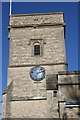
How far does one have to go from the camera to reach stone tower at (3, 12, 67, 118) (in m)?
28.2

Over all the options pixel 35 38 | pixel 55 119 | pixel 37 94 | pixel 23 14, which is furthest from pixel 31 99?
pixel 23 14

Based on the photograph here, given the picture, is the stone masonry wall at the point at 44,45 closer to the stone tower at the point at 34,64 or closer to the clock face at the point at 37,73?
the stone tower at the point at 34,64

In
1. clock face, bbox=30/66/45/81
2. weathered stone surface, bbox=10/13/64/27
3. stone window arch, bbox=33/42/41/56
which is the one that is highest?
weathered stone surface, bbox=10/13/64/27

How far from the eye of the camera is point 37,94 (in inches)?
1149

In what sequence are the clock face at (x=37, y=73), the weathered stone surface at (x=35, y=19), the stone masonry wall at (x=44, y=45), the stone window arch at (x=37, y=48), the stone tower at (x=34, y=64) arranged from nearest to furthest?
1. the stone tower at (x=34, y=64)
2. the clock face at (x=37, y=73)
3. the stone masonry wall at (x=44, y=45)
4. the stone window arch at (x=37, y=48)
5. the weathered stone surface at (x=35, y=19)

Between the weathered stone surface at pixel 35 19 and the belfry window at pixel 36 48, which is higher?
the weathered stone surface at pixel 35 19

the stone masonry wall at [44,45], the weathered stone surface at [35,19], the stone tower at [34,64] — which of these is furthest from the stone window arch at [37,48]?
the weathered stone surface at [35,19]

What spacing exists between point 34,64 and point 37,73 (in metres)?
0.88

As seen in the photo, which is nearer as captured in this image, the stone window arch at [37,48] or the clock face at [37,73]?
the clock face at [37,73]

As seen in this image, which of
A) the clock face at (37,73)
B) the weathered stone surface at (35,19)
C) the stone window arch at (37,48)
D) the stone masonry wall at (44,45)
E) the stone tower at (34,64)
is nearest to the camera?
the stone tower at (34,64)

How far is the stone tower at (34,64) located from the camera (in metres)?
28.2

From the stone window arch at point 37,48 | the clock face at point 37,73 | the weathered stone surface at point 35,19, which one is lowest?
the clock face at point 37,73

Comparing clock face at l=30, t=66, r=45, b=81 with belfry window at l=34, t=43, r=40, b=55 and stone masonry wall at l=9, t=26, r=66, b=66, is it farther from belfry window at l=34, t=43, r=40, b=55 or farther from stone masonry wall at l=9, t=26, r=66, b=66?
belfry window at l=34, t=43, r=40, b=55

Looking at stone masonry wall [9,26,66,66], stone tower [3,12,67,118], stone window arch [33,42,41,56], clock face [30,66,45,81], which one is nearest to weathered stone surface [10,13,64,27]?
stone tower [3,12,67,118]
